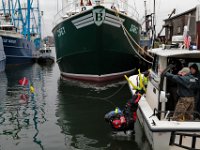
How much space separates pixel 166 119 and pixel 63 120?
185 inches

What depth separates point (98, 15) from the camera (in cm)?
1783

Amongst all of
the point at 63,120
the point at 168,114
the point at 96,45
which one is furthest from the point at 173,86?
the point at 96,45

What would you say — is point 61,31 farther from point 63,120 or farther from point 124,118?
point 124,118

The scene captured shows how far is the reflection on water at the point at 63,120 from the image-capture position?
28.6ft

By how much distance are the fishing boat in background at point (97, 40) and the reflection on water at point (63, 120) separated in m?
1.67

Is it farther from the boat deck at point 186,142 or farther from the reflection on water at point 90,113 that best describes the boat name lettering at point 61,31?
the boat deck at point 186,142

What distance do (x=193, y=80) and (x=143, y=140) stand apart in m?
2.50

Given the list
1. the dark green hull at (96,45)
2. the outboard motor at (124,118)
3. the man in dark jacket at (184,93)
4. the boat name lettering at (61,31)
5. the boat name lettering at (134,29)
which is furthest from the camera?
the boat name lettering at (134,29)

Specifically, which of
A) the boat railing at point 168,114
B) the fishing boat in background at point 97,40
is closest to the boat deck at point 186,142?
the boat railing at point 168,114

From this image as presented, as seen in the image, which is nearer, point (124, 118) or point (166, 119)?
point (166, 119)

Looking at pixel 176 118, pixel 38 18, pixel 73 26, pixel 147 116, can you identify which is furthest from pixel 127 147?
pixel 38 18

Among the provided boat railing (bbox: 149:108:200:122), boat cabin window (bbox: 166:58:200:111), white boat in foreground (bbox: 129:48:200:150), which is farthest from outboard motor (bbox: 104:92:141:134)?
boat railing (bbox: 149:108:200:122)

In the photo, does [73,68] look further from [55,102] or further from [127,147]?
[127,147]

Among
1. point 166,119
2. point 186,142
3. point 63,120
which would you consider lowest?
point 63,120
